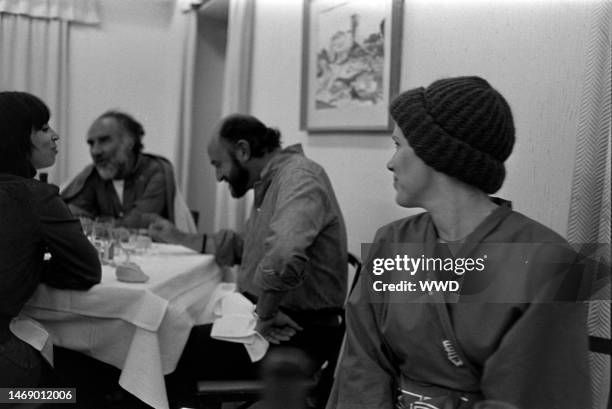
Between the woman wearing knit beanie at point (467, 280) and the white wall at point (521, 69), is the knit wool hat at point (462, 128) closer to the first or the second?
the woman wearing knit beanie at point (467, 280)

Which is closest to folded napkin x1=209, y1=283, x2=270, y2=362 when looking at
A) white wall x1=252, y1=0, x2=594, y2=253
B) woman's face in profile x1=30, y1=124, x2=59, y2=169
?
white wall x1=252, y1=0, x2=594, y2=253

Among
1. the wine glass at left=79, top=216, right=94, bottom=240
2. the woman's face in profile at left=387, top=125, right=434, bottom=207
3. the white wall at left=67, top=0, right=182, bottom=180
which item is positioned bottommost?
the wine glass at left=79, top=216, right=94, bottom=240

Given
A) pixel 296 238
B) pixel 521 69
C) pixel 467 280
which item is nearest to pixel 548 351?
pixel 467 280

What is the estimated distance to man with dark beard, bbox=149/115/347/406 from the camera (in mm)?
1140

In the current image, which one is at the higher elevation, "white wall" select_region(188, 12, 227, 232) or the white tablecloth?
"white wall" select_region(188, 12, 227, 232)

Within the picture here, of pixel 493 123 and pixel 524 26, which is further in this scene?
pixel 524 26

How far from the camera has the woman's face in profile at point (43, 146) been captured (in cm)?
88

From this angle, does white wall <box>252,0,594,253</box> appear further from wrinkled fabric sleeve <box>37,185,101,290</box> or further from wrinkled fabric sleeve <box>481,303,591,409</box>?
wrinkled fabric sleeve <box>37,185,101,290</box>

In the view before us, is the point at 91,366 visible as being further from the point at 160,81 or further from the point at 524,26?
the point at 524,26

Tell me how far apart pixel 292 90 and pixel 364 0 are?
10.3 inches

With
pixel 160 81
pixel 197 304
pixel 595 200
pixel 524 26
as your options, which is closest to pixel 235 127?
pixel 160 81

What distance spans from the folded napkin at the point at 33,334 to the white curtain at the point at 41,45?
318 mm

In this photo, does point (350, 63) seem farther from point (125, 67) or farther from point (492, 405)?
point (492, 405)

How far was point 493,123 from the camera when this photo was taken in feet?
2.30
